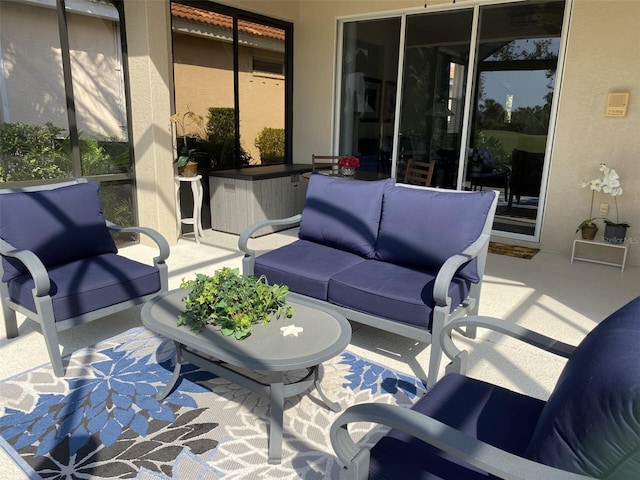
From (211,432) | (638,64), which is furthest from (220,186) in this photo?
(638,64)

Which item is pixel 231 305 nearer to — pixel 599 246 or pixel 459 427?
pixel 459 427

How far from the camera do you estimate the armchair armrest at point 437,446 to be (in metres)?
1.12

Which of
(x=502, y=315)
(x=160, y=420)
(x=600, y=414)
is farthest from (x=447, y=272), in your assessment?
(x=160, y=420)

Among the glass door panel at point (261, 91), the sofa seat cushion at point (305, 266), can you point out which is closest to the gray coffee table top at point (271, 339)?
the sofa seat cushion at point (305, 266)

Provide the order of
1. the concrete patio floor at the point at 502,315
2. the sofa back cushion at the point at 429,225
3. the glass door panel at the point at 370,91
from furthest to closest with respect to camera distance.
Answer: the glass door panel at the point at 370,91
the sofa back cushion at the point at 429,225
the concrete patio floor at the point at 502,315

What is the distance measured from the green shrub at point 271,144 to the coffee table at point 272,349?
4702 millimetres

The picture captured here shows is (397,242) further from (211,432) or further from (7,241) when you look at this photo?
(7,241)

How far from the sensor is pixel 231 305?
2.21 m

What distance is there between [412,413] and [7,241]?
9.06 ft

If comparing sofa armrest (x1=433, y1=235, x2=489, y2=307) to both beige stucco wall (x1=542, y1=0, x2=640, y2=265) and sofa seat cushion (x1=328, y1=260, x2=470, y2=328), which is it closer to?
sofa seat cushion (x1=328, y1=260, x2=470, y2=328)

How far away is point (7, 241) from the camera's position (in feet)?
9.60

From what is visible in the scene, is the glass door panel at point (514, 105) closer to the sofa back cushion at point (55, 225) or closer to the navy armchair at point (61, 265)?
the navy armchair at point (61, 265)

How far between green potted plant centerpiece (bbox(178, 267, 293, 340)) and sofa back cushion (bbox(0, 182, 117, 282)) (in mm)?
1264

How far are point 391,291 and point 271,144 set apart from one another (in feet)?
15.6
